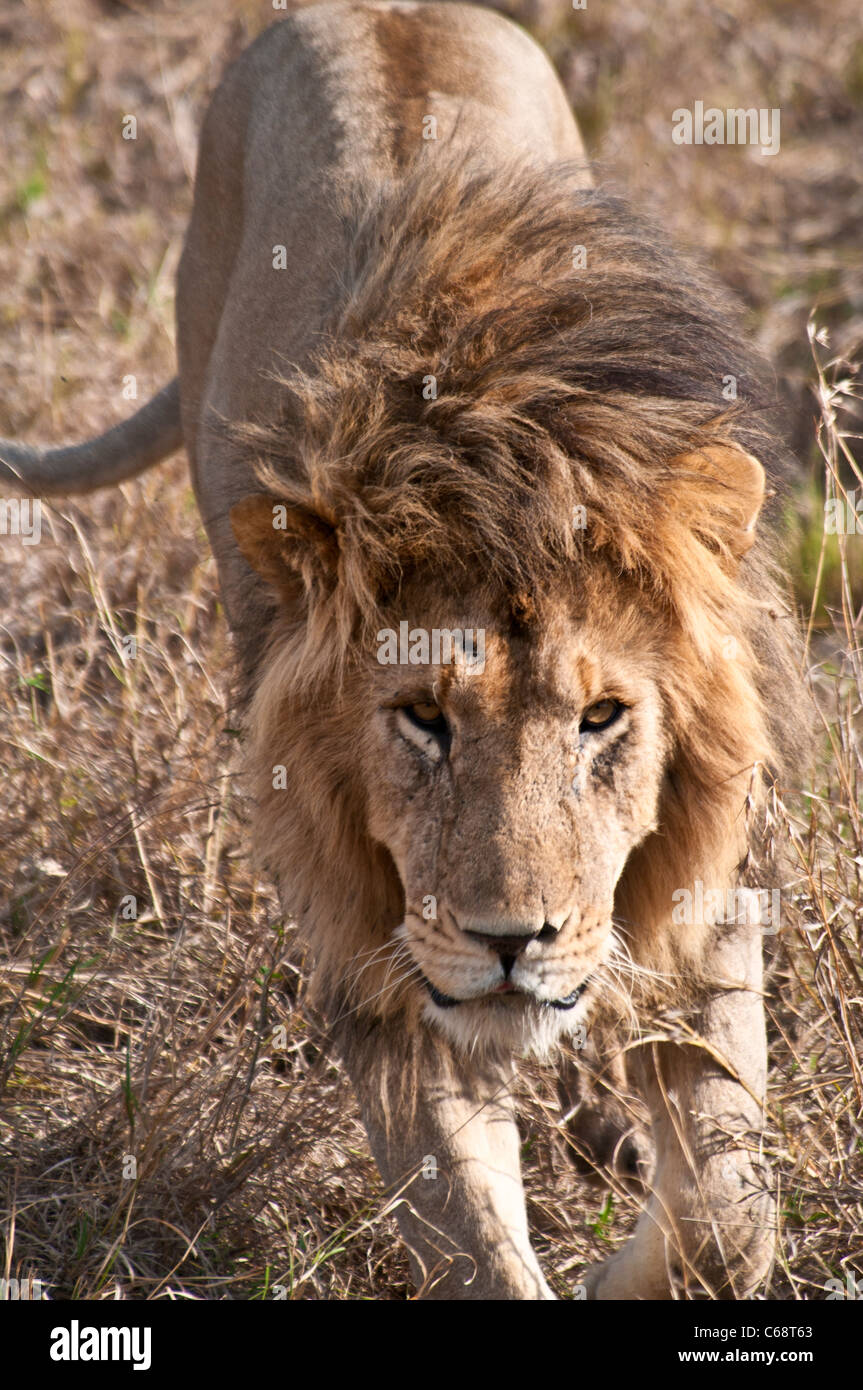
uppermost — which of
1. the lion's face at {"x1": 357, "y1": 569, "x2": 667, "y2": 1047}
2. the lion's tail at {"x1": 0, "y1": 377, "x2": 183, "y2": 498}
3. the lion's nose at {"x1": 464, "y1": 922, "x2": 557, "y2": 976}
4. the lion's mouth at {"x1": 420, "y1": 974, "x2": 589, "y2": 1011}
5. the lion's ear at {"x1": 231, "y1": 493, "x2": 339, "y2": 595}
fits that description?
the lion's tail at {"x1": 0, "y1": 377, "x2": 183, "y2": 498}

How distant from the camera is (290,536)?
2709 mm

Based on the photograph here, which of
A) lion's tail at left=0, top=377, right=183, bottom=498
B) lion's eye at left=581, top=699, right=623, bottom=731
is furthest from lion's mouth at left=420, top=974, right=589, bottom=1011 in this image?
lion's tail at left=0, top=377, right=183, bottom=498

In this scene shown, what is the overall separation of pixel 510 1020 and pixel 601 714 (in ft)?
1.72

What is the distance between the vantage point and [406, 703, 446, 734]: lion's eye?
101 inches

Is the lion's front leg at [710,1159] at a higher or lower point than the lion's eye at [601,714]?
lower

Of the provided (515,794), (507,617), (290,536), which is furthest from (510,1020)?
(290,536)

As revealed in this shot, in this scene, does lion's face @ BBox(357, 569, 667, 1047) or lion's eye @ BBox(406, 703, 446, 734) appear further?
lion's eye @ BBox(406, 703, 446, 734)

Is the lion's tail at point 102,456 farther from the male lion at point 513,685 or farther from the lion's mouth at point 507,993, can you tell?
the lion's mouth at point 507,993

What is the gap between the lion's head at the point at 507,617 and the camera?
2.50 metres

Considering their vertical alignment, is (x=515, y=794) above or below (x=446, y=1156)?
above

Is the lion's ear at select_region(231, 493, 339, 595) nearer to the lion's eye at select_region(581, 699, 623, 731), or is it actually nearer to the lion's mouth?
the lion's eye at select_region(581, 699, 623, 731)

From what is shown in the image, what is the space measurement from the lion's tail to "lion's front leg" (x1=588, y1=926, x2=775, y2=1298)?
2.59 meters

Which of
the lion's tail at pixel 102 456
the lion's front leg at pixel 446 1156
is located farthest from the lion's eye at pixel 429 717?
the lion's tail at pixel 102 456

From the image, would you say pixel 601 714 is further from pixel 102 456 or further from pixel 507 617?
pixel 102 456
